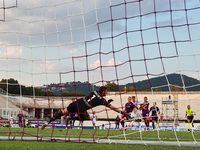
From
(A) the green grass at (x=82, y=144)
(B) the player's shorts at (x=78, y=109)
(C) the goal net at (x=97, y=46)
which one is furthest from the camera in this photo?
(B) the player's shorts at (x=78, y=109)

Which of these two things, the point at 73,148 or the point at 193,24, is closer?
the point at 73,148

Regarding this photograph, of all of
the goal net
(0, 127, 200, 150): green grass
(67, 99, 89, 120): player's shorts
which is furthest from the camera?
(67, 99, 89, 120): player's shorts

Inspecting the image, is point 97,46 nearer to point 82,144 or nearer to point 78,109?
point 78,109

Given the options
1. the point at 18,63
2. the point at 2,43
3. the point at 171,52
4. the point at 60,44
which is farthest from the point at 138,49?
the point at 2,43

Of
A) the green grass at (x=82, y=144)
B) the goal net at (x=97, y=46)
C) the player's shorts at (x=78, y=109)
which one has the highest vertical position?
the goal net at (x=97, y=46)

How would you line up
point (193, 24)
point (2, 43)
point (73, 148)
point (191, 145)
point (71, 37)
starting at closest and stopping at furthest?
point (73, 148)
point (191, 145)
point (193, 24)
point (71, 37)
point (2, 43)

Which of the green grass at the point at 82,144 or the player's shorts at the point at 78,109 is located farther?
the player's shorts at the point at 78,109

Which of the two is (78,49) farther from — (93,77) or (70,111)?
(70,111)

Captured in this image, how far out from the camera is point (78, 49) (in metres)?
8.28

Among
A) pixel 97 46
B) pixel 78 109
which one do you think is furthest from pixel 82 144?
pixel 97 46

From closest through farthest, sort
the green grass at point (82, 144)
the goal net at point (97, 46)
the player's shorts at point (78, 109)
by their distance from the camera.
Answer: the green grass at point (82, 144)
the goal net at point (97, 46)
the player's shorts at point (78, 109)

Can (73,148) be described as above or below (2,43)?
below

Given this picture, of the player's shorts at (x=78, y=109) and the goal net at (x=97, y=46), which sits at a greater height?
the goal net at (x=97, y=46)

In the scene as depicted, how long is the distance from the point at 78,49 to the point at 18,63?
75.0 inches
